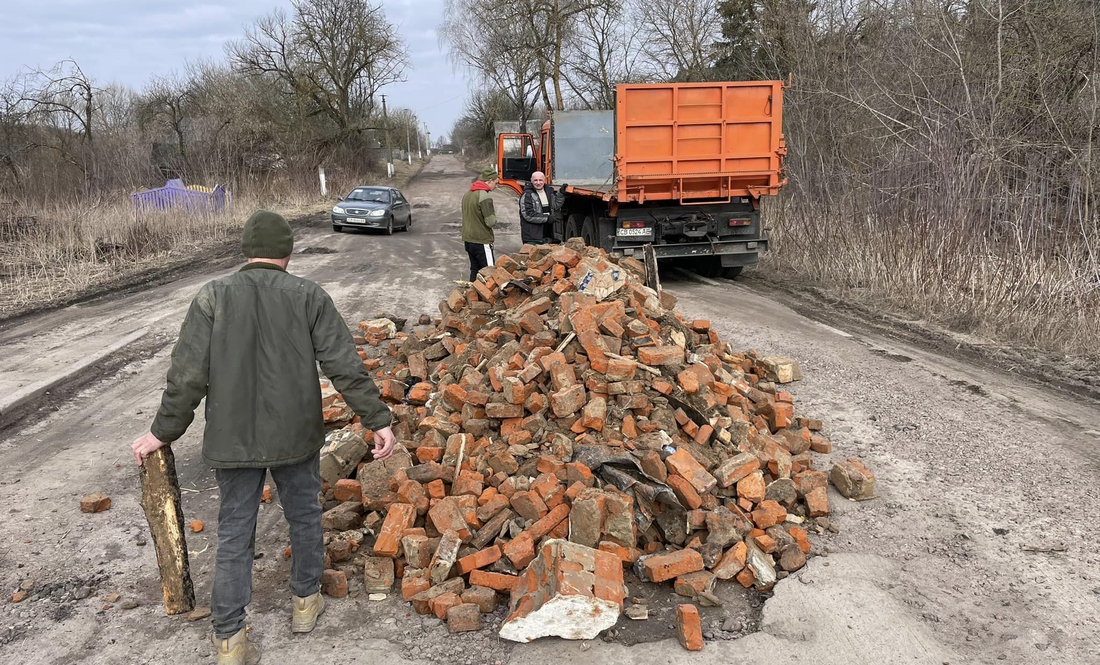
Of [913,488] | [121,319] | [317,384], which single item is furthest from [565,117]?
[317,384]

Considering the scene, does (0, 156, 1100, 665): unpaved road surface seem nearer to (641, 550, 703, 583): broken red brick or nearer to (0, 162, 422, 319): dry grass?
(641, 550, 703, 583): broken red brick

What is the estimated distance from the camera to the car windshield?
19203 mm

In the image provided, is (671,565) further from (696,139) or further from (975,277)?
(696,139)

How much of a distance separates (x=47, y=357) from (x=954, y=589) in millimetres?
8024

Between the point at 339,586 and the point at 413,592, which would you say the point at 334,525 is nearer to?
the point at 339,586

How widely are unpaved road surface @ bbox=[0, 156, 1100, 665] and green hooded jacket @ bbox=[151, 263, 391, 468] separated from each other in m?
Result: 0.91

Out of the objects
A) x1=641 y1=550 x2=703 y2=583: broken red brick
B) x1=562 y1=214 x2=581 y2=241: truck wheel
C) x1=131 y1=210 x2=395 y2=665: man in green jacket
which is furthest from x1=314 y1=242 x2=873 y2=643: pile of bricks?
x1=562 y1=214 x2=581 y2=241: truck wheel

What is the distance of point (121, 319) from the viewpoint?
8.73 meters

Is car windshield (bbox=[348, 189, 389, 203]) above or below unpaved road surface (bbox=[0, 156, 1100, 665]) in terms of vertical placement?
above

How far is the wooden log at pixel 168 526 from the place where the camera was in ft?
9.80

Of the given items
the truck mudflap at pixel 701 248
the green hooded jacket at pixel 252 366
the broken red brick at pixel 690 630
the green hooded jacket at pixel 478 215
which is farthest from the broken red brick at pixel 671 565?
the truck mudflap at pixel 701 248

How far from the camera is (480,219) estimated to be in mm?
8719

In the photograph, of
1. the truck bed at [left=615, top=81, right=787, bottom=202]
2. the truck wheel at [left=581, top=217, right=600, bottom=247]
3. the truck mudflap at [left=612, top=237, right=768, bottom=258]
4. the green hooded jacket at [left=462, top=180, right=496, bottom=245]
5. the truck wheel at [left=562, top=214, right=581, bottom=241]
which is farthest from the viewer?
the truck wheel at [left=562, top=214, right=581, bottom=241]

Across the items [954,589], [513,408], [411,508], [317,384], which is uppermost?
[317,384]
